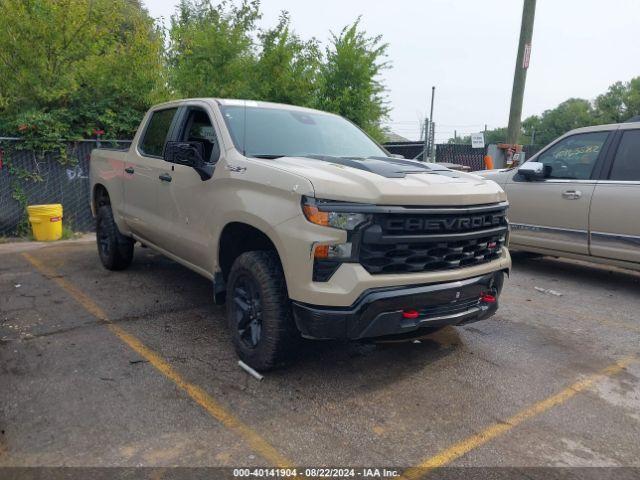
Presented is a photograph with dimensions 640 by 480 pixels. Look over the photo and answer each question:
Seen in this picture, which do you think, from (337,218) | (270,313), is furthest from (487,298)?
(270,313)

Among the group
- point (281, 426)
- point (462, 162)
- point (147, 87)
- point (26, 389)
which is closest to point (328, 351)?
point (281, 426)

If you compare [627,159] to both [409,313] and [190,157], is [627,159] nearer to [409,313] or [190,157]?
[409,313]

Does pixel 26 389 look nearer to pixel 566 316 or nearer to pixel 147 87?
pixel 566 316

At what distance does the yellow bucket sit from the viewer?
8.34 meters

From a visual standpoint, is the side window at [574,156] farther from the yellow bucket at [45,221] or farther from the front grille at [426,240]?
the yellow bucket at [45,221]

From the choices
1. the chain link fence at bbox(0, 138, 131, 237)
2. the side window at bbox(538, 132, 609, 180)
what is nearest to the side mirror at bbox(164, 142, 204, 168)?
the side window at bbox(538, 132, 609, 180)

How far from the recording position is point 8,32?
8.89m

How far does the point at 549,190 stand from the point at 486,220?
316 cm

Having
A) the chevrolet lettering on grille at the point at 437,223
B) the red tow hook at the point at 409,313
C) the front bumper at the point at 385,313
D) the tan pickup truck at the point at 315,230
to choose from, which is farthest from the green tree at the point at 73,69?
the red tow hook at the point at 409,313

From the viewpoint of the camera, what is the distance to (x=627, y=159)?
5.69 meters

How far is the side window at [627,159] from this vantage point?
5.61 metres

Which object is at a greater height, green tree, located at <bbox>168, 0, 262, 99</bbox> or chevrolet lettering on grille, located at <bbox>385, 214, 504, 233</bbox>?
green tree, located at <bbox>168, 0, 262, 99</bbox>

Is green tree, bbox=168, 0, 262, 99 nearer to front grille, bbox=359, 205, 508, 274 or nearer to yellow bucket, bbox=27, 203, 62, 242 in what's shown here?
yellow bucket, bbox=27, 203, 62, 242

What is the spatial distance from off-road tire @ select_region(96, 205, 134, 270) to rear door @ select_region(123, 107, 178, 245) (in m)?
0.55
